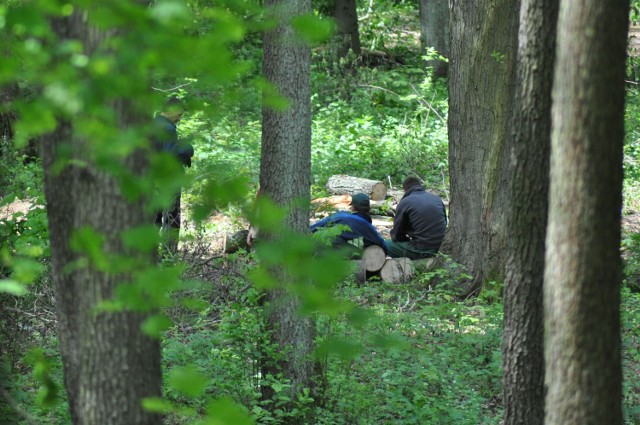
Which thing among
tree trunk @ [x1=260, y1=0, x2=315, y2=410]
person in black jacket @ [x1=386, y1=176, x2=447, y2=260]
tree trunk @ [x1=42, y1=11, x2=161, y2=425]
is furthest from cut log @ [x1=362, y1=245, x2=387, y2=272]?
tree trunk @ [x1=42, y1=11, x2=161, y2=425]

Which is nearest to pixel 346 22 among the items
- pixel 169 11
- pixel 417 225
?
pixel 417 225

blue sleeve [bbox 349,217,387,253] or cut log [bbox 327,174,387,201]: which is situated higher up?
cut log [bbox 327,174,387,201]

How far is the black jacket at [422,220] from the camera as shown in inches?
462

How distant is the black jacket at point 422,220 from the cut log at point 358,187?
8.62ft

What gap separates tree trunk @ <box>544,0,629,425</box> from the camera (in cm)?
432

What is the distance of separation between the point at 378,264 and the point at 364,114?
8.46m

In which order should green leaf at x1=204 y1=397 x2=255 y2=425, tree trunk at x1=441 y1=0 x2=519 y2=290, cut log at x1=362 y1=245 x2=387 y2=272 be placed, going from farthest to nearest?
cut log at x1=362 y1=245 x2=387 y2=272 < tree trunk at x1=441 y1=0 x2=519 y2=290 < green leaf at x1=204 y1=397 x2=255 y2=425

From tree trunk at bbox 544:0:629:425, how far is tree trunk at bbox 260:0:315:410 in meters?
2.64

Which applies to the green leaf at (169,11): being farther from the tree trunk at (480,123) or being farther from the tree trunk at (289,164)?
the tree trunk at (480,123)

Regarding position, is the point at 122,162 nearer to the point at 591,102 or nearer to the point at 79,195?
the point at 79,195

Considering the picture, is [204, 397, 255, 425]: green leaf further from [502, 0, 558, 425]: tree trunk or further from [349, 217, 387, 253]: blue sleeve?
[349, 217, 387, 253]: blue sleeve

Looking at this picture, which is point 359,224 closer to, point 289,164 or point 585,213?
point 289,164

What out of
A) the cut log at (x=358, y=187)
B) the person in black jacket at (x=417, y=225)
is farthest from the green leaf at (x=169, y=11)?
the cut log at (x=358, y=187)

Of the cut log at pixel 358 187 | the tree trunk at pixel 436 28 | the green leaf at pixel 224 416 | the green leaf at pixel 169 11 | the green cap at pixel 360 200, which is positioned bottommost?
the green leaf at pixel 224 416
